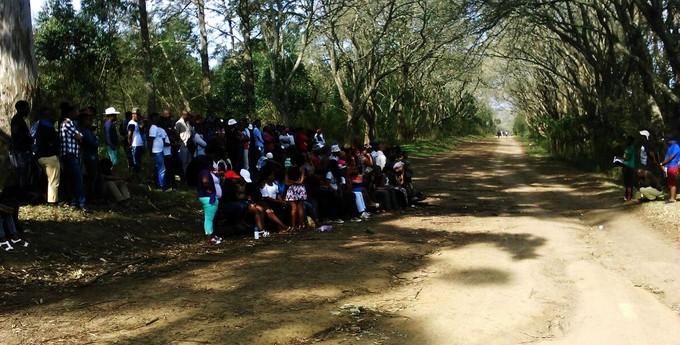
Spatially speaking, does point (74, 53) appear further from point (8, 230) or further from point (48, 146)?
point (8, 230)

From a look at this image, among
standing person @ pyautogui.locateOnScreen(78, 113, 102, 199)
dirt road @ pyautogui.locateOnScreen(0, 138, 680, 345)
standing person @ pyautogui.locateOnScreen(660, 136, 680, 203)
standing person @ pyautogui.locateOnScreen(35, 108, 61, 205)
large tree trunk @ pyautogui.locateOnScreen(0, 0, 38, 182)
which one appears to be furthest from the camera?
standing person @ pyautogui.locateOnScreen(660, 136, 680, 203)

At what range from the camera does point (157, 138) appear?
1080cm

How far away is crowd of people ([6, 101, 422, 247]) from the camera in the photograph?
8.40m

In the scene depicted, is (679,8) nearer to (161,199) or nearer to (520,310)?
(520,310)

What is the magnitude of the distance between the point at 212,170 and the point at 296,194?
1593mm

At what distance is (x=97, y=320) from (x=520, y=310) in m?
3.98

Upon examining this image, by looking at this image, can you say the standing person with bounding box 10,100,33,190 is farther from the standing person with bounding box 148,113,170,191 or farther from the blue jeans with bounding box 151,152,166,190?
the blue jeans with bounding box 151,152,166,190

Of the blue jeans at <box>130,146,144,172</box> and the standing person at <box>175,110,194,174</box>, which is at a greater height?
the standing person at <box>175,110,194,174</box>

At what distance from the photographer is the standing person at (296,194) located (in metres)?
9.76

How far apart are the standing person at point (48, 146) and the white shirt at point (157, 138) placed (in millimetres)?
2414

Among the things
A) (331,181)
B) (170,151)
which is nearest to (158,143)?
(170,151)

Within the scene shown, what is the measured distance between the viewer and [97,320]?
5000 mm

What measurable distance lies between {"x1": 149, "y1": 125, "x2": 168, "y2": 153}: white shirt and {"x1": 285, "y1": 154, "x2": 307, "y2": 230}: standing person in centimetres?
270

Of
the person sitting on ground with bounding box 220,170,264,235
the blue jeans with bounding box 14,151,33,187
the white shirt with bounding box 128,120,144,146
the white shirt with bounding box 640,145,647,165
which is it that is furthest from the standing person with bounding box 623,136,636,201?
the blue jeans with bounding box 14,151,33,187
